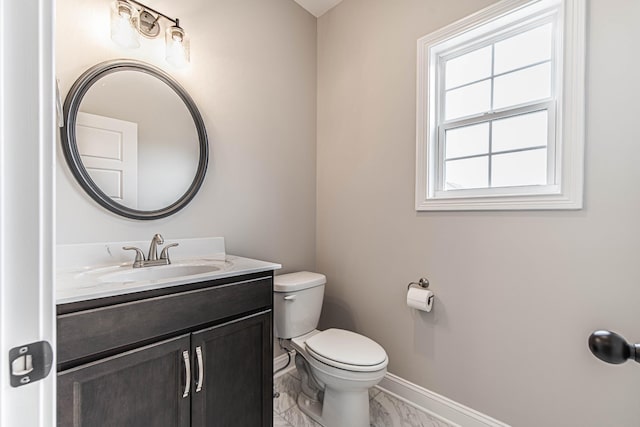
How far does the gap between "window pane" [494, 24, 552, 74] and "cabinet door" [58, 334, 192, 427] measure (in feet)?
6.43

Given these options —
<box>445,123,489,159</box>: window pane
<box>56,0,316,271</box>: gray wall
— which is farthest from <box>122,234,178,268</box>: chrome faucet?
<box>445,123,489,159</box>: window pane

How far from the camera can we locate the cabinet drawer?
819 millimetres

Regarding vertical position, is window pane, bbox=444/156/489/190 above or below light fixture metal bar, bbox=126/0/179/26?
below

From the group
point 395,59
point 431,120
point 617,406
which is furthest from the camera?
point 395,59

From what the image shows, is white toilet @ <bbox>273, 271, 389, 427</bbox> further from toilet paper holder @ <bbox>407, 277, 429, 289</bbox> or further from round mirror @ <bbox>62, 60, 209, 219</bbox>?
round mirror @ <bbox>62, 60, 209, 219</bbox>

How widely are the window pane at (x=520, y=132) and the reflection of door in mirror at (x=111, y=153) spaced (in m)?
1.86

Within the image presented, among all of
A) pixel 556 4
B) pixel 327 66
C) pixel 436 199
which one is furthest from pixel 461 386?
pixel 327 66

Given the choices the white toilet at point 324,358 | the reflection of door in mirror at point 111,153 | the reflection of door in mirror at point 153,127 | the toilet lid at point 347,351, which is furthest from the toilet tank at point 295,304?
the reflection of door in mirror at point 111,153

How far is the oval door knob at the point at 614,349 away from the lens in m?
0.53

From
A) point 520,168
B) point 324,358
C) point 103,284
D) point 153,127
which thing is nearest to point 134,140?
point 153,127

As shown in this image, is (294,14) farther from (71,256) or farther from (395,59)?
(71,256)

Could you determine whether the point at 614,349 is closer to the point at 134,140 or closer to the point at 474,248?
the point at 474,248

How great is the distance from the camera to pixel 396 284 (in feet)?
5.91

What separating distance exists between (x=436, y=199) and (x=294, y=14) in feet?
5.49
